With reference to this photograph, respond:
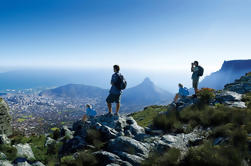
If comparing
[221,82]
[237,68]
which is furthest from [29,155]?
[237,68]

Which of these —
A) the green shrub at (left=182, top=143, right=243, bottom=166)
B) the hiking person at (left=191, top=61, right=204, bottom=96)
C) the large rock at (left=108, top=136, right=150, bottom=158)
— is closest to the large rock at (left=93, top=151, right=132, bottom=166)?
the large rock at (left=108, top=136, right=150, bottom=158)

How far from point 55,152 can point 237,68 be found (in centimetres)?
13527

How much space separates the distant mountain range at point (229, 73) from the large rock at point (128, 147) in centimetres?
11664

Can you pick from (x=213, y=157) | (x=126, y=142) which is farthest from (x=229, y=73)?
(x=213, y=157)

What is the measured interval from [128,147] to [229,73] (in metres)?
132

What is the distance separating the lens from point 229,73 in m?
115

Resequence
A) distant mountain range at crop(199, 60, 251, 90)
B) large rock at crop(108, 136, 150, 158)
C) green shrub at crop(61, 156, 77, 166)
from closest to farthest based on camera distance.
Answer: green shrub at crop(61, 156, 77, 166), large rock at crop(108, 136, 150, 158), distant mountain range at crop(199, 60, 251, 90)

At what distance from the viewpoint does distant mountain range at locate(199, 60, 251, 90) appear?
351 ft

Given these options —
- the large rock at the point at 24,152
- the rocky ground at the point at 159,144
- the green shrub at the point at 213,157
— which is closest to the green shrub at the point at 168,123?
the rocky ground at the point at 159,144

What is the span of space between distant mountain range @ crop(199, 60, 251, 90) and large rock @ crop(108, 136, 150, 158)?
116638mm

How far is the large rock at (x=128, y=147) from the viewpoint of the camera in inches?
285

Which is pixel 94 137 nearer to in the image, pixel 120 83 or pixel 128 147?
pixel 128 147

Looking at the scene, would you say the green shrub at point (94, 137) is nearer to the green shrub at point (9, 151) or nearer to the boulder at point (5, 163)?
the boulder at point (5, 163)

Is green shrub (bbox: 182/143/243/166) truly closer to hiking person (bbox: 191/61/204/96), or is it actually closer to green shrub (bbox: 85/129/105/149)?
green shrub (bbox: 85/129/105/149)
